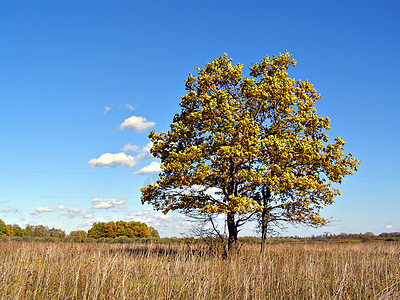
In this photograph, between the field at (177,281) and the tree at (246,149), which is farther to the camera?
the tree at (246,149)

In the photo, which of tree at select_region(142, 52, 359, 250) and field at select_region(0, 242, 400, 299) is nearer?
field at select_region(0, 242, 400, 299)

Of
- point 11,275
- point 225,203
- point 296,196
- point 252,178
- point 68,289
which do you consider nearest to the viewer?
point 68,289

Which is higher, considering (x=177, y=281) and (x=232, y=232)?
(x=232, y=232)

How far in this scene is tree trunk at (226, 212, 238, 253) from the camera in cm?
1435

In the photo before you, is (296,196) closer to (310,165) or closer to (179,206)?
(310,165)

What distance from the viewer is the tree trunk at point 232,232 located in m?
14.4

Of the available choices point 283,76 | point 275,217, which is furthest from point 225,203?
point 283,76

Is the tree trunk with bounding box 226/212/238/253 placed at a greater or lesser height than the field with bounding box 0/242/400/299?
greater

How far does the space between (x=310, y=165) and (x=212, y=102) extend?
5824 mm

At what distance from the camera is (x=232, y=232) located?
1483 centimetres

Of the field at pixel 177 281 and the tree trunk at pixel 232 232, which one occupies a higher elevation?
the tree trunk at pixel 232 232

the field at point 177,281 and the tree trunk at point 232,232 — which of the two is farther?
the tree trunk at point 232,232

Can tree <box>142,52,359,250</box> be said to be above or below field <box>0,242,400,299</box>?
above

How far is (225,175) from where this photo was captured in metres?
13.5
